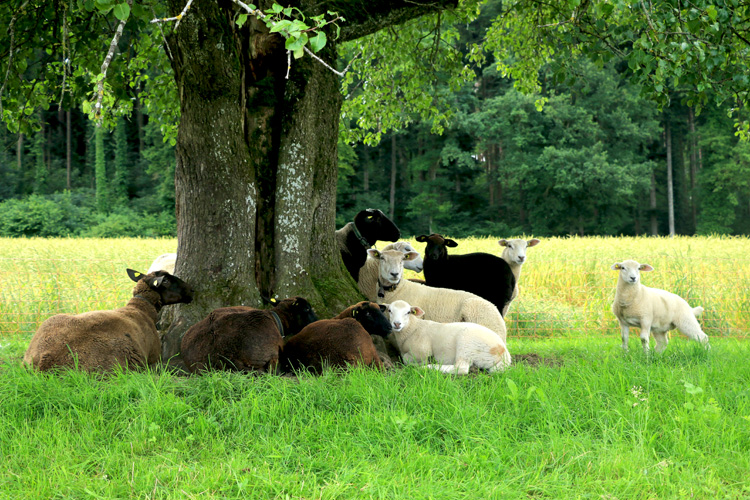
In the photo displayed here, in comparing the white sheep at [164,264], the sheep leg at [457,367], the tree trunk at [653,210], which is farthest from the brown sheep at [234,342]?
the tree trunk at [653,210]

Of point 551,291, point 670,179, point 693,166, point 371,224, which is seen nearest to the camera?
point 371,224

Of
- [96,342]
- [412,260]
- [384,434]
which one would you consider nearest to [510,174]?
[412,260]

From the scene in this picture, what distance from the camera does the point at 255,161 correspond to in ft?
22.5

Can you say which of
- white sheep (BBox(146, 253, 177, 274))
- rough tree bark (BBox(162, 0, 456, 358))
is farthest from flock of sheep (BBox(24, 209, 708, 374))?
white sheep (BBox(146, 253, 177, 274))

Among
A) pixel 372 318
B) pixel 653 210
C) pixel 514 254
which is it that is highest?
pixel 653 210

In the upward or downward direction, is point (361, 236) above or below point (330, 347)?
above

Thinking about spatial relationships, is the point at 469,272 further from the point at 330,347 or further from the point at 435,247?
the point at 330,347

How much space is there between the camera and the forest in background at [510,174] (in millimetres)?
38781

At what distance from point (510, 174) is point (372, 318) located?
1507 inches

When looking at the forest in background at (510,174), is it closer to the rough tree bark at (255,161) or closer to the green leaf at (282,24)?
the rough tree bark at (255,161)

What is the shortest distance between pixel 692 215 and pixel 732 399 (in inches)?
1950

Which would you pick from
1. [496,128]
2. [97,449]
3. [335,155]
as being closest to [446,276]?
[335,155]

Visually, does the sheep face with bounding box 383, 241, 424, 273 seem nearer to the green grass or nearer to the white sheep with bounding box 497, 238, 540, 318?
the white sheep with bounding box 497, 238, 540, 318

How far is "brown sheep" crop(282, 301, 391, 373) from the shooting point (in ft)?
17.9
